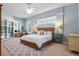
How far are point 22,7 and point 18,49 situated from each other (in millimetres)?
1107

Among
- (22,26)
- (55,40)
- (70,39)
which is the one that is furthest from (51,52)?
(22,26)

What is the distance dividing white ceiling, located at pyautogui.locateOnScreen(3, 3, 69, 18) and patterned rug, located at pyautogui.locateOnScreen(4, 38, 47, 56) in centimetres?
73

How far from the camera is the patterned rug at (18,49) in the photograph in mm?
2003

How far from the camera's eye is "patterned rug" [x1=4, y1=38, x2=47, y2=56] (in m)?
2.00

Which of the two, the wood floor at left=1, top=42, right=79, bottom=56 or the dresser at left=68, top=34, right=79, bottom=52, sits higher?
the dresser at left=68, top=34, right=79, bottom=52

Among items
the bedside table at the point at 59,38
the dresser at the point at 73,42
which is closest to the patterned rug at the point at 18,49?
the bedside table at the point at 59,38

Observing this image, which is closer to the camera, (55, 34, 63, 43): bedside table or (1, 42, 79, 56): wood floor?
(1, 42, 79, 56): wood floor

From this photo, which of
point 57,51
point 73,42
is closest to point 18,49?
point 57,51

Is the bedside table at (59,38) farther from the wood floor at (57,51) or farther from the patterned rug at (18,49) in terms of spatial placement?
the patterned rug at (18,49)

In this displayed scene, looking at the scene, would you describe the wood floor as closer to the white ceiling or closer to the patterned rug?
the patterned rug

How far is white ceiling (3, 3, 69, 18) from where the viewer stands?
1963 mm

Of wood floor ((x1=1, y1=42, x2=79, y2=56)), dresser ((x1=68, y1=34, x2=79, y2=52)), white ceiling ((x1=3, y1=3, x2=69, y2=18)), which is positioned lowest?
wood floor ((x1=1, y1=42, x2=79, y2=56))

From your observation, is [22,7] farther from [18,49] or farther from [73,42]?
[73,42]

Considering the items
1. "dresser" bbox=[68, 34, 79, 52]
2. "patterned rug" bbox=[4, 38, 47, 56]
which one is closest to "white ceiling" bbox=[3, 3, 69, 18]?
"patterned rug" bbox=[4, 38, 47, 56]
